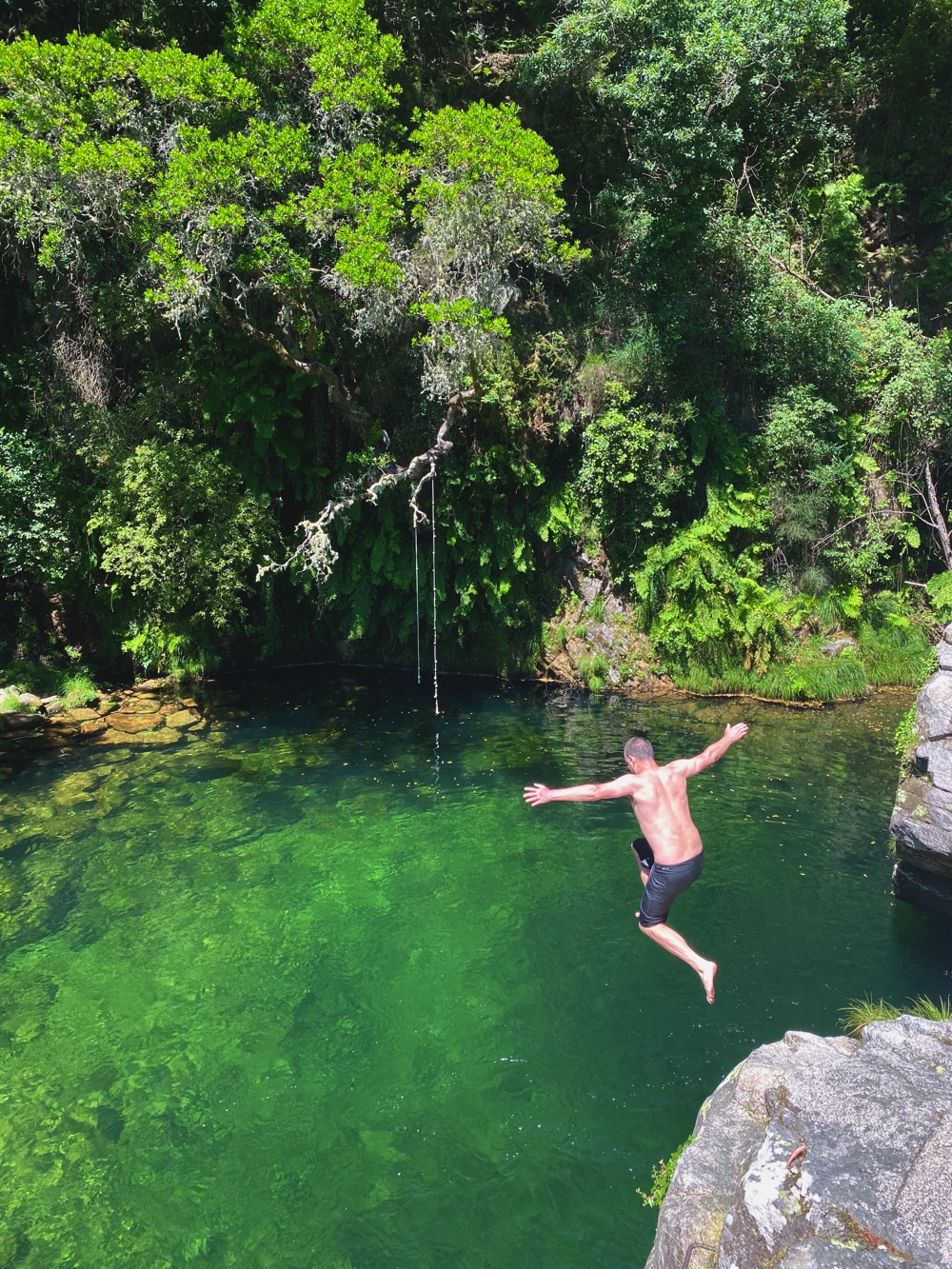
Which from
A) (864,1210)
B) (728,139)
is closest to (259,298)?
(728,139)

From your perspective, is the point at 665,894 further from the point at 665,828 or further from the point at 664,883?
the point at 665,828

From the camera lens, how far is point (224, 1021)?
23.2ft

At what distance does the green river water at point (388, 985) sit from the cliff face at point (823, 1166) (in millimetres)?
1299

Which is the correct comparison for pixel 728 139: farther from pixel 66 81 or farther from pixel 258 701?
pixel 258 701

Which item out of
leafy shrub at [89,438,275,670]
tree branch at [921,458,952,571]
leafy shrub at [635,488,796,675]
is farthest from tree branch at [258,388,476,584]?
tree branch at [921,458,952,571]

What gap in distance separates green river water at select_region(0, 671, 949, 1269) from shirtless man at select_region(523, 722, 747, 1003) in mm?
1028

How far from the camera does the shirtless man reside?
6109 millimetres

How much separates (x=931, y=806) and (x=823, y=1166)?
4411 millimetres

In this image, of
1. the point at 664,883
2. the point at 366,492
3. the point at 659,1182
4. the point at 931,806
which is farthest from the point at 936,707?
the point at 366,492

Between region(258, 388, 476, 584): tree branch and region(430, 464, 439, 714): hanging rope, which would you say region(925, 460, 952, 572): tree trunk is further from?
region(430, 464, 439, 714): hanging rope

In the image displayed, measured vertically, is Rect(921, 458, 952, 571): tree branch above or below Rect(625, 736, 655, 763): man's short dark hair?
above

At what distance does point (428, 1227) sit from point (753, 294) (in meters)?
14.8

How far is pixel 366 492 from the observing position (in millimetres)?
13695

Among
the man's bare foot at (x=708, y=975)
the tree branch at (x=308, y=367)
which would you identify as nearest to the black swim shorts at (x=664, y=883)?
the man's bare foot at (x=708, y=975)
